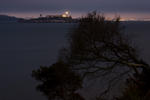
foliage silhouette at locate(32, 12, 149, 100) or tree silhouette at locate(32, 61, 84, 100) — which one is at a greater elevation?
foliage silhouette at locate(32, 12, 149, 100)

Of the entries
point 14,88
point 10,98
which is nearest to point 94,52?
point 10,98

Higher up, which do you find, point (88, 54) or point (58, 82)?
point (88, 54)

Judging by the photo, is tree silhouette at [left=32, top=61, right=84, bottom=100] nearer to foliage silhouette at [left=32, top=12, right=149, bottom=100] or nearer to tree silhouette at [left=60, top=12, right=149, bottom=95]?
foliage silhouette at [left=32, top=12, right=149, bottom=100]

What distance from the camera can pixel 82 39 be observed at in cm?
855

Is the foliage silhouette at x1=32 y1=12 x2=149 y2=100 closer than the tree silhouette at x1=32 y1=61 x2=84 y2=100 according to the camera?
Yes

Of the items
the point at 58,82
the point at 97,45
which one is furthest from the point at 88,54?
the point at 58,82

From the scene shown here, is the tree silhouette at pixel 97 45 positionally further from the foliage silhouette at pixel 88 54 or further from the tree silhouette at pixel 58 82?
the tree silhouette at pixel 58 82

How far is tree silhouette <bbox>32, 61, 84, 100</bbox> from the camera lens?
9758 millimetres

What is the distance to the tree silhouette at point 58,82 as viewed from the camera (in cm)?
976

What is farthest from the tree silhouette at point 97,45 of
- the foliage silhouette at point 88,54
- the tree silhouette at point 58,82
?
the tree silhouette at point 58,82

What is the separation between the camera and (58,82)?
32.6 feet

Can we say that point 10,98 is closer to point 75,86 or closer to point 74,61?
point 75,86

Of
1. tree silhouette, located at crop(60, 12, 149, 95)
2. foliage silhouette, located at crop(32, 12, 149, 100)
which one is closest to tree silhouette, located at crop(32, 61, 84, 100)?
foliage silhouette, located at crop(32, 12, 149, 100)

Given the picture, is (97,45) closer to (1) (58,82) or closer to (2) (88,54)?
(2) (88,54)
